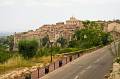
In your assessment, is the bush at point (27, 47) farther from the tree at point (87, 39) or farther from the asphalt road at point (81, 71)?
the tree at point (87, 39)

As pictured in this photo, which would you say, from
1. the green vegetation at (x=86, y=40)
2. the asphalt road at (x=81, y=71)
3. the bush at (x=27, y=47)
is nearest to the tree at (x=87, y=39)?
the green vegetation at (x=86, y=40)

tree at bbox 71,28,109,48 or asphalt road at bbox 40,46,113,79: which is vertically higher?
tree at bbox 71,28,109,48

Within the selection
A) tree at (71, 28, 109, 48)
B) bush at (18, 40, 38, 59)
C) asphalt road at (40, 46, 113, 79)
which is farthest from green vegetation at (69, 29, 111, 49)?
asphalt road at (40, 46, 113, 79)

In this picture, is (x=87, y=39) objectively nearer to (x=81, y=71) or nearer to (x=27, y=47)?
(x=27, y=47)

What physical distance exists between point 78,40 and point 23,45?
35.5 meters

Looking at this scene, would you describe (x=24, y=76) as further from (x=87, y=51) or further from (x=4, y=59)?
(x=87, y=51)

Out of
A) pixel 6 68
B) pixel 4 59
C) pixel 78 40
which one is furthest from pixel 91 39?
pixel 6 68

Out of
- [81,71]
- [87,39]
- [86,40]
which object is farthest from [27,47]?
[87,39]

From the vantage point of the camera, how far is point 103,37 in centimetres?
7650

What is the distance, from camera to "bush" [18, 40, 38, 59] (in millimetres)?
33338

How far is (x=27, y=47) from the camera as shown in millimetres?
33281

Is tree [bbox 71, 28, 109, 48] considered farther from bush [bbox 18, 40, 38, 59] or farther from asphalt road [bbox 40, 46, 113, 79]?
asphalt road [bbox 40, 46, 113, 79]

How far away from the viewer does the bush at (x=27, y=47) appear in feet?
109

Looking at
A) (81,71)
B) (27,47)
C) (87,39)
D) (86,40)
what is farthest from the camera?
(87,39)
